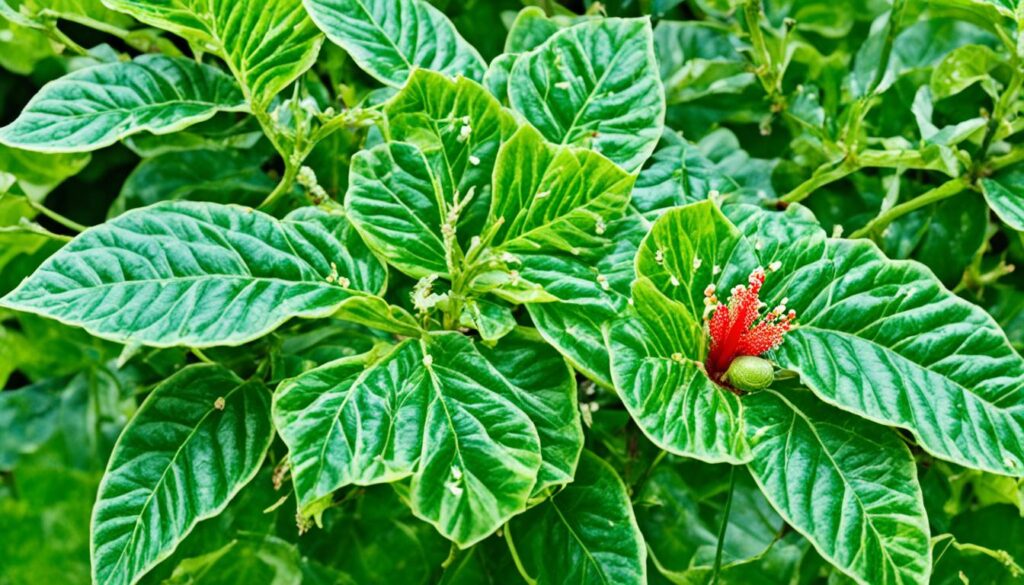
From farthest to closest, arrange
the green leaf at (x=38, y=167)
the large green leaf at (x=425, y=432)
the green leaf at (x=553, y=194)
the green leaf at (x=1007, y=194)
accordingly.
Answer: the green leaf at (x=38, y=167) < the green leaf at (x=1007, y=194) < the green leaf at (x=553, y=194) < the large green leaf at (x=425, y=432)

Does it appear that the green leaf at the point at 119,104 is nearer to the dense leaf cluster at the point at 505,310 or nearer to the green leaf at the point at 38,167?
the dense leaf cluster at the point at 505,310

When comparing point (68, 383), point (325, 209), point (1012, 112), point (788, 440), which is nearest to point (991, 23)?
point (1012, 112)

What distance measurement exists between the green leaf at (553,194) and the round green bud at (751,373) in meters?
A: 0.12

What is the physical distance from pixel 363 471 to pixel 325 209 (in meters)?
0.22

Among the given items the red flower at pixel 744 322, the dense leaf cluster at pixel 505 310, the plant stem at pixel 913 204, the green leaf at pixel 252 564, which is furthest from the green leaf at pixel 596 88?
the green leaf at pixel 252 564

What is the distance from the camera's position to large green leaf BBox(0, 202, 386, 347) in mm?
600

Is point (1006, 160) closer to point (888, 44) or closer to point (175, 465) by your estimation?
point (888, 44)

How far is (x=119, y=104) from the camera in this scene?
29.5 inches

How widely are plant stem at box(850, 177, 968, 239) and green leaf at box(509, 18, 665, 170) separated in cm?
23

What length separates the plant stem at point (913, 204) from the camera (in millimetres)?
833

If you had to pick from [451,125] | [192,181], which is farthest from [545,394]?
[192,181]

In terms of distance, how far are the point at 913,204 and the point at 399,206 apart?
43 cm

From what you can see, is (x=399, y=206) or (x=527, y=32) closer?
(x=399, y=206)

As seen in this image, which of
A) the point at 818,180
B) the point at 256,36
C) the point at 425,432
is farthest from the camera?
the point at 818,180
